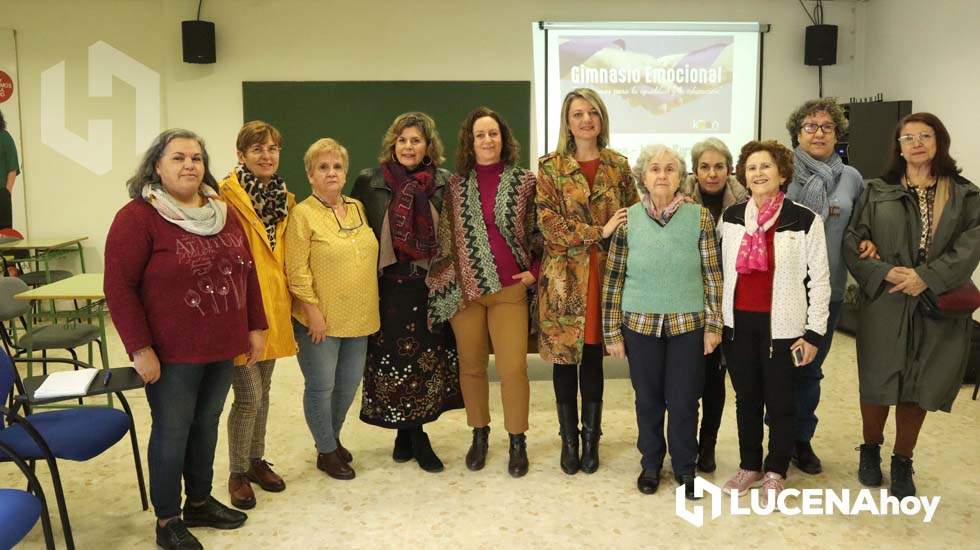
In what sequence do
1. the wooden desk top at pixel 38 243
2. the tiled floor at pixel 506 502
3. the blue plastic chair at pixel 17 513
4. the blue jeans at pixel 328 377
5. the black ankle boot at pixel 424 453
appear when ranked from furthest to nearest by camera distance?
the wooden desk top at pixel 38 243, the black ankle boot at pixel 424 453, the blue jeans at pixel 328 377, the tiled floor at pixel 506 502, the blue plastic chair at pixel 17 513

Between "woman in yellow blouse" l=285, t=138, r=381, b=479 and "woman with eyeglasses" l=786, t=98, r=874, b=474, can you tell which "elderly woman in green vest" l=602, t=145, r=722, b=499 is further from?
"woman in yellow blouse" l=285, t=138, r=381, b=479

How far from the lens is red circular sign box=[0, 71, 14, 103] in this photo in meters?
6.44

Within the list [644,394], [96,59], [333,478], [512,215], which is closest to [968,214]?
[644,394]

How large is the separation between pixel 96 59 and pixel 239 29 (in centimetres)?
131

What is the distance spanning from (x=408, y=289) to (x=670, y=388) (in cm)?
116

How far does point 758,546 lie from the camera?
261 centimetres

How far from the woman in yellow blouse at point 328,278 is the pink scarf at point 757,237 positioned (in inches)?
57.5

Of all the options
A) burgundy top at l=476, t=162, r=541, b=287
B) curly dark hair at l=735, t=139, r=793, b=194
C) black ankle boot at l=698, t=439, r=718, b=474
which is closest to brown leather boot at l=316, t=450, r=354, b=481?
burgundy top at l=476, t=162, r=541, b=287

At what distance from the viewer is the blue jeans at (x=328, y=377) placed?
3045 millimetres

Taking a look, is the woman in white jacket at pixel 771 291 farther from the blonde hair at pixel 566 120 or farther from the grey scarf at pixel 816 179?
the blonde hair at pixel 566 120

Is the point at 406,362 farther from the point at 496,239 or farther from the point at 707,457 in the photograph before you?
the point at 707,457

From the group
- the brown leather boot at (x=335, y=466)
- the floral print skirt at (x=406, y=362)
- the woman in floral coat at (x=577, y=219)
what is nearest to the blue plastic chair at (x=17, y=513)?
the brown leather boot at (x=335, y=466)

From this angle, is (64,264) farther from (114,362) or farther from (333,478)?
(333,478)

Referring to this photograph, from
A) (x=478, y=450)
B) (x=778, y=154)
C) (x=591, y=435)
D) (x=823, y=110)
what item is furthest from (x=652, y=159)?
(x=478, y=450)
